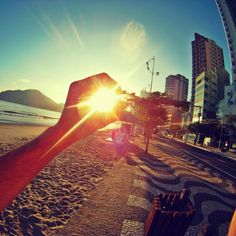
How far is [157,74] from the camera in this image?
3734cm

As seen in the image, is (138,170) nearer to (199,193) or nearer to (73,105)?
(199,193)

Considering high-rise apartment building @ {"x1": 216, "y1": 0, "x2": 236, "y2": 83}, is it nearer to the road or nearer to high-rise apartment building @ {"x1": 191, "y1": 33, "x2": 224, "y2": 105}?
high-rise apartment building @ {"x1": 191, "y1": 33, "x2": 224, "y2": 105}

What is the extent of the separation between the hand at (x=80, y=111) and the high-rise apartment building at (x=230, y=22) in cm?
9004

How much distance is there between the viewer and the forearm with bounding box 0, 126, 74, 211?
2.20 ft

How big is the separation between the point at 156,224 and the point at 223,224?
4.52 metres

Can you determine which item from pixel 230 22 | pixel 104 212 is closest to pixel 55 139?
pixel 104 212

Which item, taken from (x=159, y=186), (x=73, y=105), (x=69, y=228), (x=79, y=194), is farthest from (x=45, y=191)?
(x=73, y=105)

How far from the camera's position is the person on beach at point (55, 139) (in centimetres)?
68

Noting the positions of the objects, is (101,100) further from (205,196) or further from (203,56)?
(203,56)

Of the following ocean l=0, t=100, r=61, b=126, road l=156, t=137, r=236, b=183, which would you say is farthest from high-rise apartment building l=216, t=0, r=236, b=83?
ocean l=0, t=100, r=61, b=126

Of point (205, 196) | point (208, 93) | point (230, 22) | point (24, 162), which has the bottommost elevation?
point (205, 196)

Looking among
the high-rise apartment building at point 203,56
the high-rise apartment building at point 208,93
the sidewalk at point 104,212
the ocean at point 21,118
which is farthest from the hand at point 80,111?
the high-rise apartment building at point 203,56

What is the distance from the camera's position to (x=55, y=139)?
30.2 inches

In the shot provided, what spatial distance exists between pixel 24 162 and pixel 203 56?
141 m
